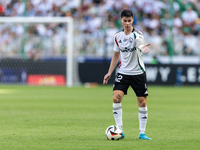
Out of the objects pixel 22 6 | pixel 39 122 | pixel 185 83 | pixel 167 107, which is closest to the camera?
pixel 39 122

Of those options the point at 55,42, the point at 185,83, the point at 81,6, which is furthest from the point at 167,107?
the point at 81,6

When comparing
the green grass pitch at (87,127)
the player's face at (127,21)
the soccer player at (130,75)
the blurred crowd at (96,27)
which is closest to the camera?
the green grass pitch at (87,127)

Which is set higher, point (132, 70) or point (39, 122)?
point (132, 70)

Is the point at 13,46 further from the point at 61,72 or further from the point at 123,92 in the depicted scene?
the point at 123,92

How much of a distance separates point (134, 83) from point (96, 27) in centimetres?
1762

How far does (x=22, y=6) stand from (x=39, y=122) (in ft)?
55.6

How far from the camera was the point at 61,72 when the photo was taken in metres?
22.8

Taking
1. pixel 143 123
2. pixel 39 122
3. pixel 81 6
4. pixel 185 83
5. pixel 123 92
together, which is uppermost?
pixel 81 6

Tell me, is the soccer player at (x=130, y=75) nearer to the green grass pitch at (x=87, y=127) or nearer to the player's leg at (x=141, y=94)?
the player's leg at (x=141, y=94)

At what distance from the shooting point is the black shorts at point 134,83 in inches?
263

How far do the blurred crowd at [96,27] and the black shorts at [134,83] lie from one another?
1564 cm

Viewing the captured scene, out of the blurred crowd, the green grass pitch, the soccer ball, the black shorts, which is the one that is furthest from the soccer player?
the blurred crowd

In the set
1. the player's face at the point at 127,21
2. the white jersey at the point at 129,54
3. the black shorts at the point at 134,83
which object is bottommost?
the black shorts at the point at 134,83

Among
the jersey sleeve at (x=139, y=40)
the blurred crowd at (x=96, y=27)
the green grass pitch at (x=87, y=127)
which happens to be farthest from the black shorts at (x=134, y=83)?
the blurred crowd at (x=96, y=27)
